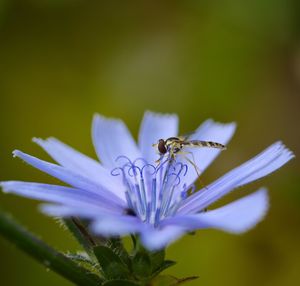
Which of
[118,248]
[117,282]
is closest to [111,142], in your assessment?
[118,248]

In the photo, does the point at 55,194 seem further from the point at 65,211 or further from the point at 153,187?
the point at 153,187

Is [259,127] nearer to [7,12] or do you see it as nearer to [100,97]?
[100,97]

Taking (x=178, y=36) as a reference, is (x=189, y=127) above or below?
below

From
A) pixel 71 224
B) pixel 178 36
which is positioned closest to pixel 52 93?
pixel 178 36

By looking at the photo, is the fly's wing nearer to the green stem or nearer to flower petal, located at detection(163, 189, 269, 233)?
flower petal, located at detection(163, 189, 269, 233)

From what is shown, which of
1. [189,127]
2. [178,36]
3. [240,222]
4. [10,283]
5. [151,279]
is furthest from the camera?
[178,36]

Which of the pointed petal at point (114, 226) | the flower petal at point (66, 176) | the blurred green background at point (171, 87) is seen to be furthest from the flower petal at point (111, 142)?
the blurred green background at point (171, 87)

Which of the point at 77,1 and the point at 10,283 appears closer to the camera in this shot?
the point at 10,283

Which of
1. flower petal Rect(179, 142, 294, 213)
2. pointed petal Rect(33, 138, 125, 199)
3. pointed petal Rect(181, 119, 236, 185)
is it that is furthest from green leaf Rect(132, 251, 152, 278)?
pointed petal Rect(181, 119, 236, 185)
